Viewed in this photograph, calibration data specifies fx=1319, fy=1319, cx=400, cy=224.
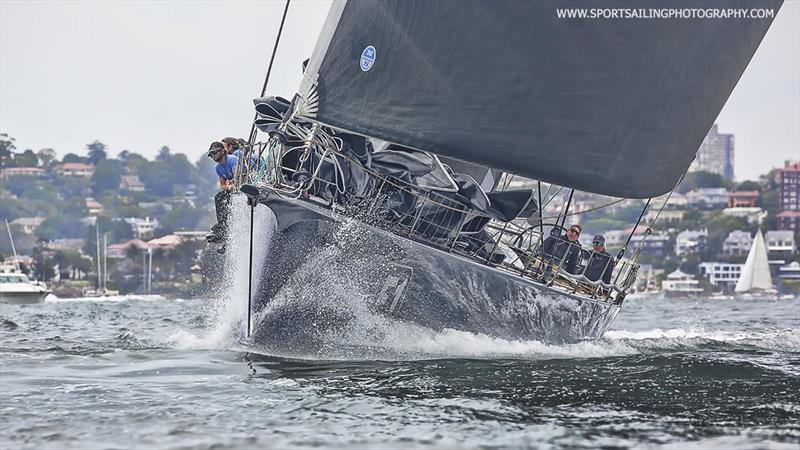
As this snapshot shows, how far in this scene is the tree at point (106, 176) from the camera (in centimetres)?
14738

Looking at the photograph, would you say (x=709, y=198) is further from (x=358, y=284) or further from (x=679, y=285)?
(x=358, y=284)

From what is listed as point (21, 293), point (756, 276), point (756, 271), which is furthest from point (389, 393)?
point (756, 276)

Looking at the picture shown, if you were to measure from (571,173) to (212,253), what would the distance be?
5.90m

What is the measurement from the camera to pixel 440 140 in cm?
1162

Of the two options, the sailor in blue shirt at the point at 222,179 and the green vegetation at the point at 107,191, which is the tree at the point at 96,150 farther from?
the sailor in blue shirt at the point at 222,179

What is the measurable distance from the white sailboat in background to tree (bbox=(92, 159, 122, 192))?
3402 inches

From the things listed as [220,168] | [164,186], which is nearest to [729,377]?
[220,168]

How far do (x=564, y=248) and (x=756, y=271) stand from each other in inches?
2544

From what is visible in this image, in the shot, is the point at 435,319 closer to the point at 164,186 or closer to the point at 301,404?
the point at 301,404

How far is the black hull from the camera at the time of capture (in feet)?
37.5

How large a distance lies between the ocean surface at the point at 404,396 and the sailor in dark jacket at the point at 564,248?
0.88 metres

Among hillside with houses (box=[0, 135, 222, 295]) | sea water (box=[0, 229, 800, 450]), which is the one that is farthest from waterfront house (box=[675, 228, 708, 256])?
sea water (box=[0, 229, 800, 450])

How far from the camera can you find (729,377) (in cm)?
1046

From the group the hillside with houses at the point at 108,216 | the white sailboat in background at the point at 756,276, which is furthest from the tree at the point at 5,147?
the white sailboat in background at the point at 756,276
